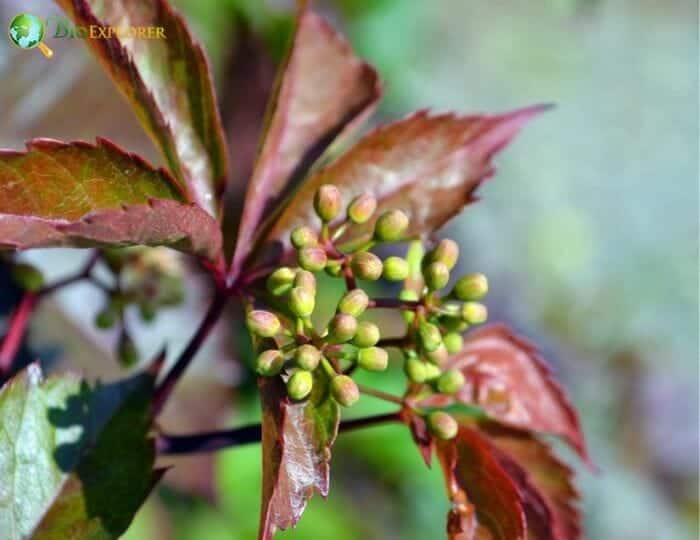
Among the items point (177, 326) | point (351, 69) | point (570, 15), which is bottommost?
point (177, 326)

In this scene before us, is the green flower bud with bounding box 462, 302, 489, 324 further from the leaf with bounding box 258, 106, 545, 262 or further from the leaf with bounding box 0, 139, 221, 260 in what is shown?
the leaf with bounding box 0, 139, 221, 260

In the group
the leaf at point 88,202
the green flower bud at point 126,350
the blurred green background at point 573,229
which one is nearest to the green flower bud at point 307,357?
the leaf at point 88,202

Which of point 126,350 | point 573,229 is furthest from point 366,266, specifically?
point 573,229

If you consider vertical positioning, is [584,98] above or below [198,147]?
above

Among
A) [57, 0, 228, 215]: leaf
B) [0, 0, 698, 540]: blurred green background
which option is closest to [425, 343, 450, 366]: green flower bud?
[57, 0, 228, 215]: leaf

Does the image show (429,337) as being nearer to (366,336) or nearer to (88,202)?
(366,336)

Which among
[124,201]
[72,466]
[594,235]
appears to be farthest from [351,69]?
[594,235]

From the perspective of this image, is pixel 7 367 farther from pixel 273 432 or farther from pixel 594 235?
pixel 594 235
